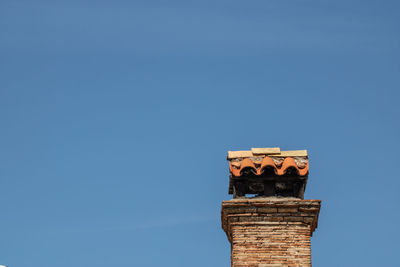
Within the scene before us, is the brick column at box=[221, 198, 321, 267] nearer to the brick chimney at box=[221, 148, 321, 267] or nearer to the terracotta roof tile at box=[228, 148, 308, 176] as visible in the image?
the brick chimney at box=[221, 148, 321, 267]

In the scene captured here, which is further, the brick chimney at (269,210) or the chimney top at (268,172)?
the chimney top at (268,172)

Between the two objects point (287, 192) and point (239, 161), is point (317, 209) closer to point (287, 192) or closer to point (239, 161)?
point (287, 192)

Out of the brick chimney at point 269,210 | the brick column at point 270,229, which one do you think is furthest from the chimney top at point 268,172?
the brick column at point 270,229

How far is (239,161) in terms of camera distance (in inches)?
476

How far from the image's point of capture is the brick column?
11.3 meters

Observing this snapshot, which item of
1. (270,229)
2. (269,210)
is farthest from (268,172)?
(270,229)

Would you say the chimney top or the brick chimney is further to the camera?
the chimney top

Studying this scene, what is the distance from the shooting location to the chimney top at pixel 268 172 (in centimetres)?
1195

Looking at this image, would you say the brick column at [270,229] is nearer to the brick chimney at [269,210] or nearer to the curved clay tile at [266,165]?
the brick chimney at [269,210]

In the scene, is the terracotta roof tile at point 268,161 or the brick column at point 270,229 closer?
the brick column at point 270,229

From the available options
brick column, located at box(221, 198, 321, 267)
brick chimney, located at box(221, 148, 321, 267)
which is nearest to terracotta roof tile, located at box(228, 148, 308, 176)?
brick chimney, located at box(221, 148, 321, 267)

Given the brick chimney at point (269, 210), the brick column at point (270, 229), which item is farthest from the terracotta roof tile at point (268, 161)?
the brick column at point (270, 229)

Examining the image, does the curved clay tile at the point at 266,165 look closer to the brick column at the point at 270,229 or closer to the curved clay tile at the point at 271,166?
the curved clay tile at the point at 271,166

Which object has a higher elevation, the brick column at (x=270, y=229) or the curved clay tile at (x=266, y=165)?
the curved clay tile at (x=266, y=165)
